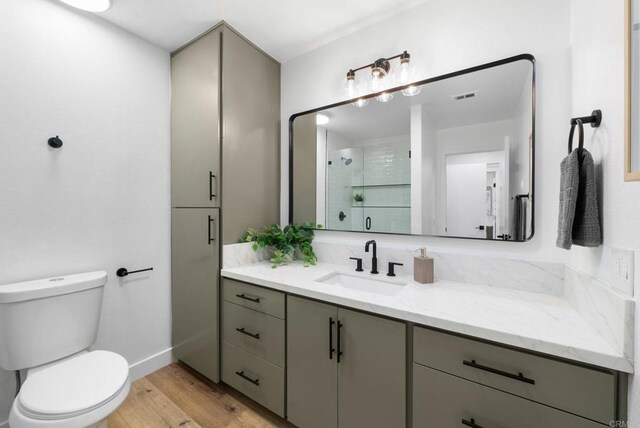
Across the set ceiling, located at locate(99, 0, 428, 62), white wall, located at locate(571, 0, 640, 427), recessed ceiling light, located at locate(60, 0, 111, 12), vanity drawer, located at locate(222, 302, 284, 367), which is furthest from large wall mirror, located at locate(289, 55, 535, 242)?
recessed ceiling light, located at locate(60, 0, 111, 12)

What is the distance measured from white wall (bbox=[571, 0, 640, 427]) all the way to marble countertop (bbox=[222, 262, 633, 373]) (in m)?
0.12

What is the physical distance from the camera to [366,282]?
1.60 metres

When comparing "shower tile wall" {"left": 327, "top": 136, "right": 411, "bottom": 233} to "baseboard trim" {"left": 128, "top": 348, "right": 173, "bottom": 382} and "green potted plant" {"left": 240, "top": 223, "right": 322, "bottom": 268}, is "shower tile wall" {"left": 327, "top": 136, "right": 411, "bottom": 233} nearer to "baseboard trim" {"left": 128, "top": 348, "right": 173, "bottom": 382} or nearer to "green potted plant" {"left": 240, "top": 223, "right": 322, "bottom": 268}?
"green potted plant" {"left": 240, "top": 223, "right": 322, "bottom": 268}

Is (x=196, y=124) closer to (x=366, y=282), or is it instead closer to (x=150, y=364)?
(x=366, y=282)

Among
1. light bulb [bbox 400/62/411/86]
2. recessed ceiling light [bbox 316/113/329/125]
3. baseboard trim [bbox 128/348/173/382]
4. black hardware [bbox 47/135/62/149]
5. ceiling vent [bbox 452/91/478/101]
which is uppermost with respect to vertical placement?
light bulb [bbox 400/62/411/86]

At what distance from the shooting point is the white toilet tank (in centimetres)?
121

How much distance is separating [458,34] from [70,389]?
2593 millimetres

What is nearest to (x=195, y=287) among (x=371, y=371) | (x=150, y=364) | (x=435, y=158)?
(x=150, y=364)

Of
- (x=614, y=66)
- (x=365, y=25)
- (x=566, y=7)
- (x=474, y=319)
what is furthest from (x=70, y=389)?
(x=566, y=7)

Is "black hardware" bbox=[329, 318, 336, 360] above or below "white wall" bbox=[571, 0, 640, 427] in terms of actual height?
below

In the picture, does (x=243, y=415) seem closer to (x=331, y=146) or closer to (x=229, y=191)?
(x=229, y=191)

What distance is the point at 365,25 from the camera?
175 centimetres

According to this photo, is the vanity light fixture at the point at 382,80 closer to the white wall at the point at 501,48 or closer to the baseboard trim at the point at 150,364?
the white wall at the point at 501,48

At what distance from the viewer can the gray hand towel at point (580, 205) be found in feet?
2.89
